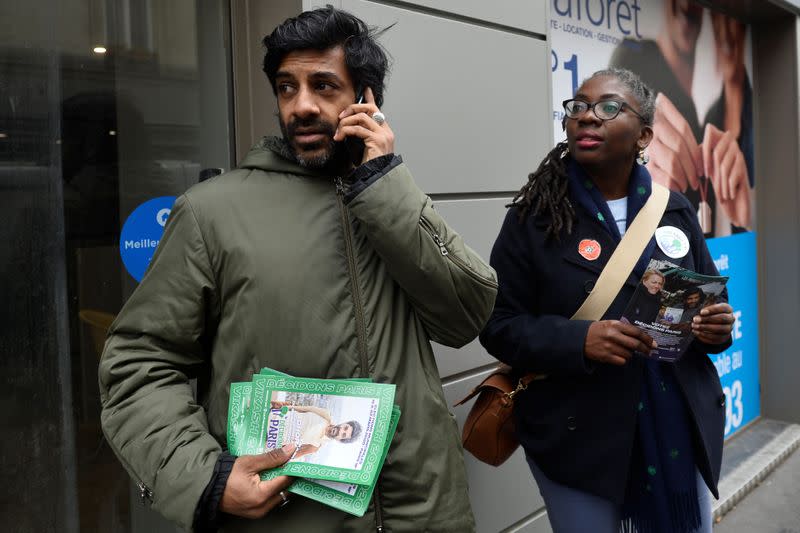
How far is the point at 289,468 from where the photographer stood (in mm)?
1701

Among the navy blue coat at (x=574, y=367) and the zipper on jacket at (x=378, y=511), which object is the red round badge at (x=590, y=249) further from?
the zipper on jacket at (x=378, y=511)

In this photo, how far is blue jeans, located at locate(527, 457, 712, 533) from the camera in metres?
2.53

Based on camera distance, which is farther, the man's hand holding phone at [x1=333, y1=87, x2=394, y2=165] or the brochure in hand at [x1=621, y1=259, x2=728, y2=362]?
the brochure in hand at [x1=621, y1=259, x2=728, y2=362]

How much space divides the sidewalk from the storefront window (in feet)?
13.0

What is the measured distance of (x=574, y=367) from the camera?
244 cm

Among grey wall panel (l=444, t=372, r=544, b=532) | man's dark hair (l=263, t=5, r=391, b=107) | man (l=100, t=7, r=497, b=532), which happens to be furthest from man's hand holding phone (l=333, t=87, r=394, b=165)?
grey wall panel (l=444, t=372, r=544, b=532)

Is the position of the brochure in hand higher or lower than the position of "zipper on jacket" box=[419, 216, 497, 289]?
lower

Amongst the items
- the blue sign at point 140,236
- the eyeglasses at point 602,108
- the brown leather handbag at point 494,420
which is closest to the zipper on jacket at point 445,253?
the brown leather handbag at point 494,420

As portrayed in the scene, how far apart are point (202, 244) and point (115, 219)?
948 mm

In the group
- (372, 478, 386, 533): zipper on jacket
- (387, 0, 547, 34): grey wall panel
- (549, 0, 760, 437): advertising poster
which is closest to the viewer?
(372, 478, 386, 533): zipper on jacket

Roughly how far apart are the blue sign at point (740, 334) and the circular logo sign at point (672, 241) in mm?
3918

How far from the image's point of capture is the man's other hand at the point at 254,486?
1.66 metres

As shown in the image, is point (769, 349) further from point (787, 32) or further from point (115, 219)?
point (115, 219)

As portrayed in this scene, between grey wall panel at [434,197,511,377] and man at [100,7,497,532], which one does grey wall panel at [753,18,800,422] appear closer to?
grey wall panel at [434,197,511,377]
